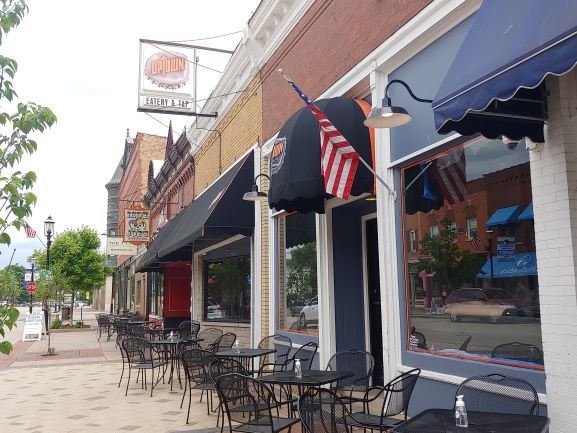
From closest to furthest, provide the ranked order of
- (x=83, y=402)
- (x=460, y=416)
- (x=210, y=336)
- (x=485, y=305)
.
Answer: (x=460, y=416), (x=485, y=305), (x=83, y=402), (x=210, y=336)

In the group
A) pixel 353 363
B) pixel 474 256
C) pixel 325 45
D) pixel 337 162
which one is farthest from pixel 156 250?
pixel 474 256

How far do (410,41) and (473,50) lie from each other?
7.07 feet

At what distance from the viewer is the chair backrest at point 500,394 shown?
419 centimetres

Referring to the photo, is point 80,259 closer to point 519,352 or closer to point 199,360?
point 199,360

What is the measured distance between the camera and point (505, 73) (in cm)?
349

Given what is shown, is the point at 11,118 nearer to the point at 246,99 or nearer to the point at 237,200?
the point at 237,200

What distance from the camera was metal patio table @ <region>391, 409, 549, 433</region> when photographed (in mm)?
3520

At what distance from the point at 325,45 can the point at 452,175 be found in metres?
3.70

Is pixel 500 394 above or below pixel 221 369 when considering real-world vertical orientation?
above

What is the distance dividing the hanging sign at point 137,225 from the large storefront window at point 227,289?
7.99 m

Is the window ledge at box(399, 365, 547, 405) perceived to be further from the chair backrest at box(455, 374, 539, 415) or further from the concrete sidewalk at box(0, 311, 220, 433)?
the concrete sidewalk at box(0, 311, 220, 433)

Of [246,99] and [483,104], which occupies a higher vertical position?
[246,99]

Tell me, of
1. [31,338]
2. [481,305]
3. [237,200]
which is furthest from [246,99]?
[31,338]

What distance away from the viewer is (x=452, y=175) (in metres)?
5.66
